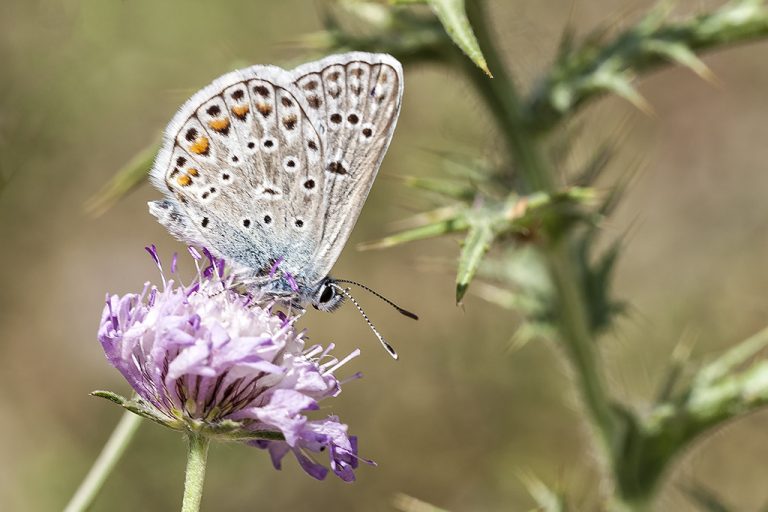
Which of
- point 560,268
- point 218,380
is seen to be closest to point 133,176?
point 218,380

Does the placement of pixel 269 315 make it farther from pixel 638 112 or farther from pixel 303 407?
pixel 638 112

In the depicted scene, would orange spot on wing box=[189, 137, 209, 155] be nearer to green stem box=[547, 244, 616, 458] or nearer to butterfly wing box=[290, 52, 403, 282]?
butterfly wing box=[290, 52, 403, 282]

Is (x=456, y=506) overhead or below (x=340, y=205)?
below

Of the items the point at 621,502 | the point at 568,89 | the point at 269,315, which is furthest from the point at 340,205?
the point at 621,502

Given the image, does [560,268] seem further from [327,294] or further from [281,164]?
[281,164]

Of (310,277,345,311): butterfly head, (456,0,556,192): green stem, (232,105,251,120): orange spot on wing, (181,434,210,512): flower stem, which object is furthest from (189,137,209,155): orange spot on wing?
(456,0,556,192): green stem

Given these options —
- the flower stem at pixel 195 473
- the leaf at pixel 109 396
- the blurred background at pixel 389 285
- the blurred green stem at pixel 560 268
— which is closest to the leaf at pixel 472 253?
the blurred green stem at pixel 560 268
